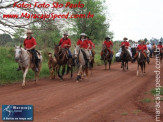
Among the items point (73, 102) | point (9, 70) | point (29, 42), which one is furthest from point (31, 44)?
point (73, 102)

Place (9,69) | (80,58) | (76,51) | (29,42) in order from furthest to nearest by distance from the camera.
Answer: (9,69) → (80,58) → (76,51) → (29,42)

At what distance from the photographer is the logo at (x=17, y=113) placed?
745 cm

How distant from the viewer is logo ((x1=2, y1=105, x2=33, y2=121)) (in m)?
7.45

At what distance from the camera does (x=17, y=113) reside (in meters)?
7.88

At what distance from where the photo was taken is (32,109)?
8.52 metres

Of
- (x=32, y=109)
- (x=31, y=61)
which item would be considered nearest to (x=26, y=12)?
(x=31, y=61)

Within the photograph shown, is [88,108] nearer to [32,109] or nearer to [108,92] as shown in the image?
[32,109]

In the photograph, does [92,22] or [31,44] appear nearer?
[31,44]

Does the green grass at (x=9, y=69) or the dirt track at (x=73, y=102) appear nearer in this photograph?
the dirt track at (x=73, y=102)

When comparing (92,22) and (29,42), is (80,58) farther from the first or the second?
(92,22)

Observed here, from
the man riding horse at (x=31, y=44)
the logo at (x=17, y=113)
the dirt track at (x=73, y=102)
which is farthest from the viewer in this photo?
the man riding horse at (x=31, y=44)

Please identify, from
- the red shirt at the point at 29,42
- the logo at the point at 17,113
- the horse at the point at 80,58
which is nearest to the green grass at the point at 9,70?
the red shirt at the point at 29,42

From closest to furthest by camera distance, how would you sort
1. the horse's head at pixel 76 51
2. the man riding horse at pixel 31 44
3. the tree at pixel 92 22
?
1. the man riding horse at pixel 31 44
2. the horse's head at pixel 76 51
3. the tree at pixel 92 22

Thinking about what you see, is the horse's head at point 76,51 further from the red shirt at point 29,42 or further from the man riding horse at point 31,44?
the red shirt at point 29,42
